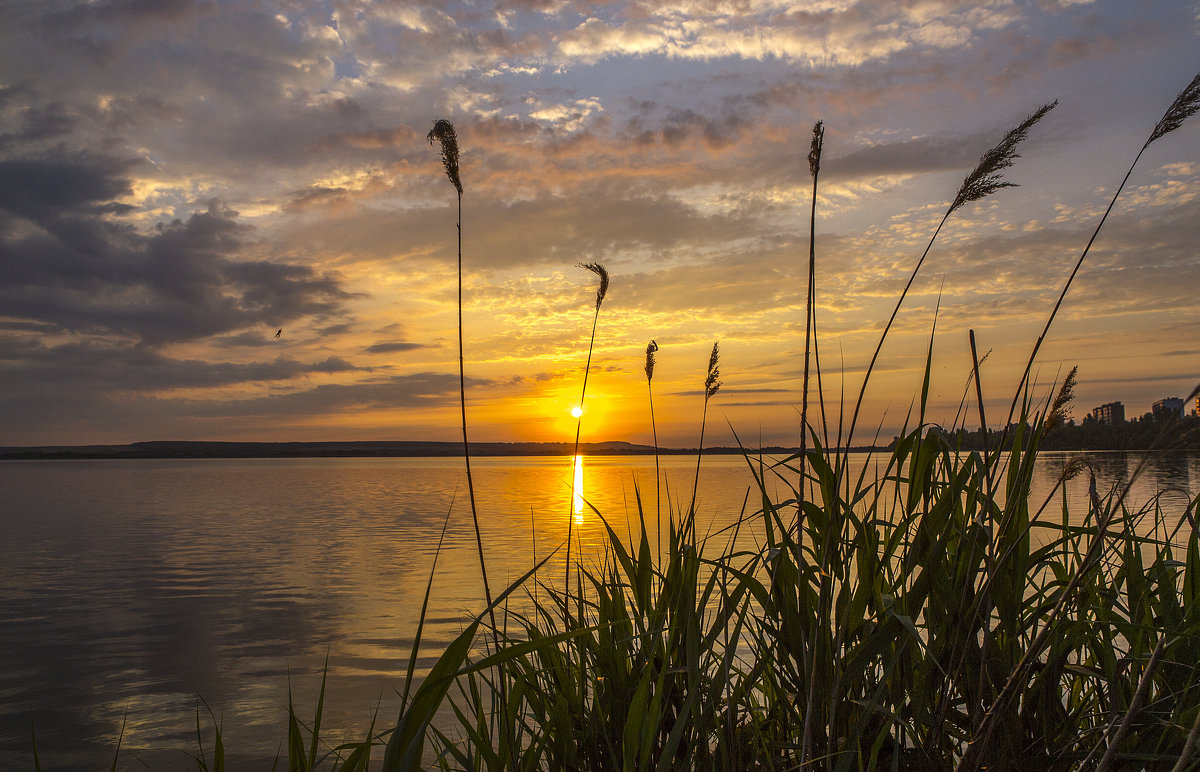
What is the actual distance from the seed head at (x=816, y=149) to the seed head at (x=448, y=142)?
1.11 m

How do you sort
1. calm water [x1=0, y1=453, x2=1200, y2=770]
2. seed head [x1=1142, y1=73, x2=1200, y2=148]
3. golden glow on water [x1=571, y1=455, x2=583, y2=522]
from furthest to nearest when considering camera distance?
calm water [x1=0, y1=453, x2=1200, y2=770] → golden glow on water [x1=571, y1=455, x2=583, y2=522] → seed head [x1=1142, y1=73, x2=1200, y2=148]

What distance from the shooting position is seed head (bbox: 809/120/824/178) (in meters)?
2.15

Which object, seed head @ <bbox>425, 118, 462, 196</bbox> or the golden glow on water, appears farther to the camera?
the golden glow on water

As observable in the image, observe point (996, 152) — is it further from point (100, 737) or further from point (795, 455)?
point (100, 737)

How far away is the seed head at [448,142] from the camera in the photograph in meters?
2.36

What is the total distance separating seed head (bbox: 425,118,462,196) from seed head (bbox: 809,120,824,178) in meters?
1.11

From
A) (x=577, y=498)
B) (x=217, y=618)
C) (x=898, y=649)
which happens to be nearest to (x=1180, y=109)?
(x=898, y=649)

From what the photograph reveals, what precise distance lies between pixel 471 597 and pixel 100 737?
6.58 m

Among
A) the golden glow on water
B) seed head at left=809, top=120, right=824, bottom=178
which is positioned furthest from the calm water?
seed head at left=809, top=120, right=824, bottom=178

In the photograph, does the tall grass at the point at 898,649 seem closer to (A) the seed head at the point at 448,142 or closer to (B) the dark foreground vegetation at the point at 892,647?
(B) the dark foreground vegetation at the point at 892,647

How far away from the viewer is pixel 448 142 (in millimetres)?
2369

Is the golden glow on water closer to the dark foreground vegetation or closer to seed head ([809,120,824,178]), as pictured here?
the dark foreground vegetation

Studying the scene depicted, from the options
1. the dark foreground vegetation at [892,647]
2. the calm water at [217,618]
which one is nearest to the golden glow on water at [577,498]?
the dark foreground vegetation at [892,647]

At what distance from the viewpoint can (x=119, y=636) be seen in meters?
11.5
